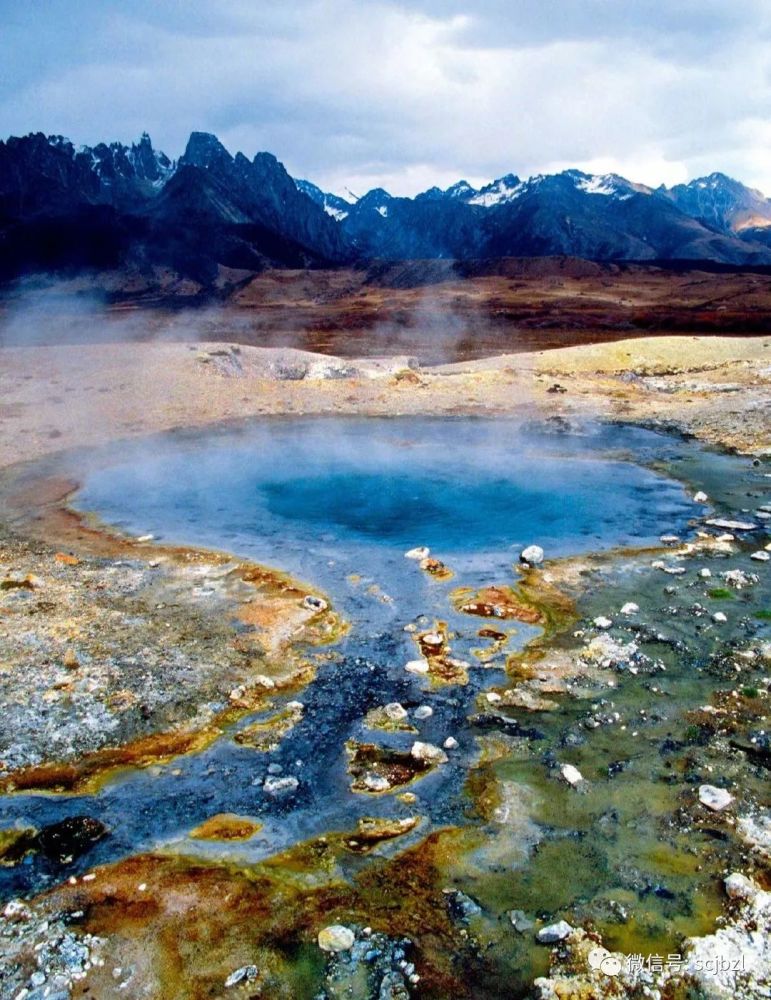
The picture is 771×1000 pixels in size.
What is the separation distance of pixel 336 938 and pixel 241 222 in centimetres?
12786

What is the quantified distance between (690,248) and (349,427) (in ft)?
465

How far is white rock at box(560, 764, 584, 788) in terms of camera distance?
5.66 meters

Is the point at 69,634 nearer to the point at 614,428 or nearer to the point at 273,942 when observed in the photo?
the point at 273,942

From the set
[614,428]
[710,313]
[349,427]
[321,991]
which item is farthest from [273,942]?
[710,313]

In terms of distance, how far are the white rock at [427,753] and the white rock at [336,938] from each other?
5.70 ft

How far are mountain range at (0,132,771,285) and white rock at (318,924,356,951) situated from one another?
8979 centimetres

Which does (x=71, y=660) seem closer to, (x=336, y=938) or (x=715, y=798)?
(x=336, y=938)

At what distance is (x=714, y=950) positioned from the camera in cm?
421

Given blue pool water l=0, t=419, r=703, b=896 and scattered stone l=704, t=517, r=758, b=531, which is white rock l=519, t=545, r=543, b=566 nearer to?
blue pool water l=0, t=419, r=703, b=896

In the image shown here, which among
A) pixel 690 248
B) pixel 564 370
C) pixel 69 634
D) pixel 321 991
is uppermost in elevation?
pixel 690 248

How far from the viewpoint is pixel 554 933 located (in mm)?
4348

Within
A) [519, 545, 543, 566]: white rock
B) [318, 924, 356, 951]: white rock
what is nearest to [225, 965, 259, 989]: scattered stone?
[318, 924, 356, 951]: white rock

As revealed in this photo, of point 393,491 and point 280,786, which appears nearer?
point 280,786

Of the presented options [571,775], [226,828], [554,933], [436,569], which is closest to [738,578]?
[436,569]
